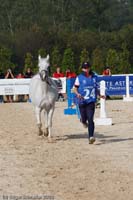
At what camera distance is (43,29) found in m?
70.6

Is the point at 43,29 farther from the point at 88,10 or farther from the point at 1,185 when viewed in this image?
the point at 1,185

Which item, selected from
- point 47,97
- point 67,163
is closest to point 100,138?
point 47,97

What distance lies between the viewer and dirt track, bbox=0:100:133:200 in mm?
9477

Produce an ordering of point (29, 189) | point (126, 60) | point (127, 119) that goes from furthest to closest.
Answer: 1. point (126, 60)
2. point (127, 119)
3. point (29, 189)

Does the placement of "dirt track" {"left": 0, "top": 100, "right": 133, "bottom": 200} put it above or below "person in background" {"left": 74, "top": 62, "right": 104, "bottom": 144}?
below

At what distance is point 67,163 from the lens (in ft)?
39.7

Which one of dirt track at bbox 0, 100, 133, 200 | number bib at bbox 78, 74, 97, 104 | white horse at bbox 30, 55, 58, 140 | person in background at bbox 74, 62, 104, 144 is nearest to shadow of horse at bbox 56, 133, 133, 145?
A: dirt track at bbox 0, 100, 133, 200

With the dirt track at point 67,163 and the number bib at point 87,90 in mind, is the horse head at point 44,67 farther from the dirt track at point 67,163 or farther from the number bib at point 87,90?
the dirt track at point 67,163

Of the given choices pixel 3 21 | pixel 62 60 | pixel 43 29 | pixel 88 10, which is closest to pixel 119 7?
pixel 88 10

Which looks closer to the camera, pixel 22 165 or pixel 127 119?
pixel 22 165

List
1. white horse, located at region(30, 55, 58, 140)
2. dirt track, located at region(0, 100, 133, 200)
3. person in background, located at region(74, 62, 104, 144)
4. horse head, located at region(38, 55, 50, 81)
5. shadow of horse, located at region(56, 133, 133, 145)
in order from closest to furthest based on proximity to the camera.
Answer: dirt track, located at region(0, 100, 133, 200)
person in background, located at region(74, 62, 104, 144)
horse head, located at region(38, 55, 50, 81)
shadow of horse, located at region(56, 133, 133, 145)
white horse, located at region(30, 55, 58, 140)

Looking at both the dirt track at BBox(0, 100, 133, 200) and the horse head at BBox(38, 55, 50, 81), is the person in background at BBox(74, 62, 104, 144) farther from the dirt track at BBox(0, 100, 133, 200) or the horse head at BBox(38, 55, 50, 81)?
the horse head at BBox(38, 55, 50, 81)

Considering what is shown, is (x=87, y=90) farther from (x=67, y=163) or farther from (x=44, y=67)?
(x=67, y=163)

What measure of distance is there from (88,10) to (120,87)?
59246 millimetres
